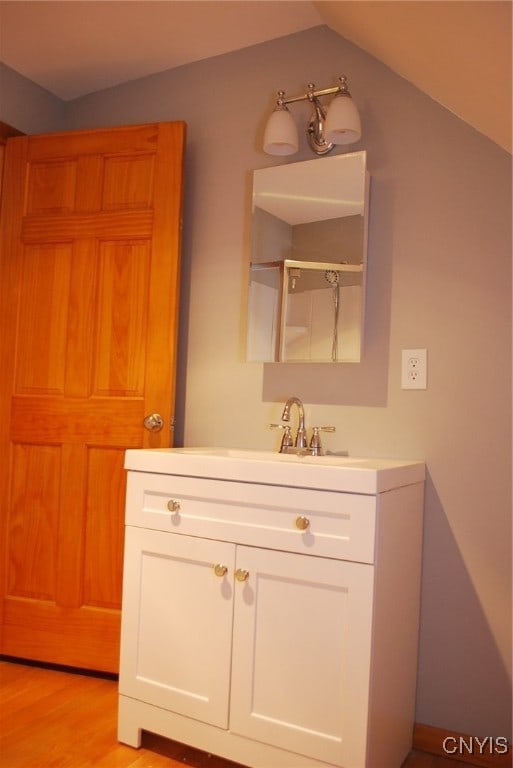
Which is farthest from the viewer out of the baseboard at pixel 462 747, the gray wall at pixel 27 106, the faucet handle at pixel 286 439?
the gray wall at pixel 27 106

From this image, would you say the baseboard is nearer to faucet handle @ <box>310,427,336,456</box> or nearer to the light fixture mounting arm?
faucet handle @ <box>310,427,336,456</box>

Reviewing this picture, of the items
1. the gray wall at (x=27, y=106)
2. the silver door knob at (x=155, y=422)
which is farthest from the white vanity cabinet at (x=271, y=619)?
the gray wall at (x=27, y=106)

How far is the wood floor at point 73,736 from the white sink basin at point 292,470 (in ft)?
2.49

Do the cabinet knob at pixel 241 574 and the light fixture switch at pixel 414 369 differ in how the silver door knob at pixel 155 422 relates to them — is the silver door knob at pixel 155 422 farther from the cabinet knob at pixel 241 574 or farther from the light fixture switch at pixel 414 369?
the light fixture switch at pixel 414 369

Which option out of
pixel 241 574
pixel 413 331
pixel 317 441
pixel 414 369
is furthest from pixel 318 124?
pixel 241 574

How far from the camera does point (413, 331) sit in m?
1.86

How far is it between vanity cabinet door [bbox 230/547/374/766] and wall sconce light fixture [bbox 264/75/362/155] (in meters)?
1.26

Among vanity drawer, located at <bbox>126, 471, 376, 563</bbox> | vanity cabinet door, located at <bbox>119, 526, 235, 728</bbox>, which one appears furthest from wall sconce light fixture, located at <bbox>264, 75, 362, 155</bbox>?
vanity cabinet door, located at <bbox>119, 526, 235, 728</bbox>

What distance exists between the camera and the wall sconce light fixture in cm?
187

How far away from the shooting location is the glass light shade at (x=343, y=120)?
1.86 metres

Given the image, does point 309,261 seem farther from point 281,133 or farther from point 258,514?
point 258,514

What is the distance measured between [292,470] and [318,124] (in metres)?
1.18

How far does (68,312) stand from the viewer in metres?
2.27

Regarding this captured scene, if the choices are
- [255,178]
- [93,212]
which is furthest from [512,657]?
[93,212]
